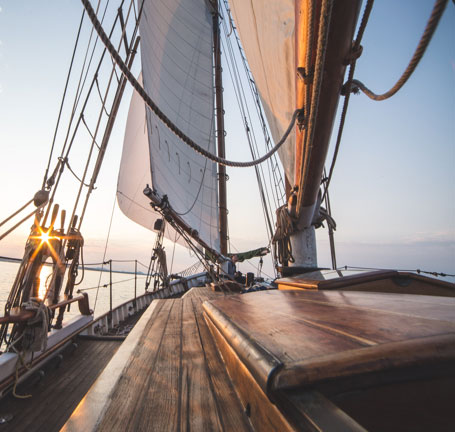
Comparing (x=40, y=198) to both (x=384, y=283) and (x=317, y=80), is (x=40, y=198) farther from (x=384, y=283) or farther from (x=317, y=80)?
(x=384, y=283)

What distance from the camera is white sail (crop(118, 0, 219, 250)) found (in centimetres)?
639

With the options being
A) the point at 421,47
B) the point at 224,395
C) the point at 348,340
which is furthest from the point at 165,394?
the point at 421,47

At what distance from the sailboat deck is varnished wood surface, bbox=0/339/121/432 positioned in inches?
43.3

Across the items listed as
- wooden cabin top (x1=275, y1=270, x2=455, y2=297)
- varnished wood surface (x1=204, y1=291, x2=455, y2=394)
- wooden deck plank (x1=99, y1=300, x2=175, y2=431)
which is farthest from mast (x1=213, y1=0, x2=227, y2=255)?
varnished wood surface (x1=204, y1=291, x2=455, y2=394)

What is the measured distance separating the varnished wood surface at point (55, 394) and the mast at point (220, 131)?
6952 millimetres

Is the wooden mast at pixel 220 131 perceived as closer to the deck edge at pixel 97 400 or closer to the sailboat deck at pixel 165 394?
the sailboat deck at pixel 165 394

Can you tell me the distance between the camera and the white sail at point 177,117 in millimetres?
6387

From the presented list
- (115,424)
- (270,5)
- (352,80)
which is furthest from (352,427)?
(270,5)

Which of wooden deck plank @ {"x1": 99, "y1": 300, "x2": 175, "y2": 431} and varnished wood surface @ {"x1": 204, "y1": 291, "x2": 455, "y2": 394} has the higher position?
varnished wood surface @ {"x1": 204, "y1": 291, "x2": 455, "y2": 394}

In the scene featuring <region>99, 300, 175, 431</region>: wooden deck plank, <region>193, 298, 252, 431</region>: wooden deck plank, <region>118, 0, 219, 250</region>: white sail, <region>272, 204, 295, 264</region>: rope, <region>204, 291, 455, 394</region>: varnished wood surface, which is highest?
<region>118, 0, 219, 250</region>: white sail

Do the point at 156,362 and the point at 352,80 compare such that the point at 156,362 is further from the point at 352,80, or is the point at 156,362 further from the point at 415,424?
the point at 352,80

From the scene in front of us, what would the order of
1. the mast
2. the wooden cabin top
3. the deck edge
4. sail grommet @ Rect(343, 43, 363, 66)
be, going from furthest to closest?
the mast < the wooden cabin top < sail grommet @ Rect(343, 43, 363, 66) < the deck edge

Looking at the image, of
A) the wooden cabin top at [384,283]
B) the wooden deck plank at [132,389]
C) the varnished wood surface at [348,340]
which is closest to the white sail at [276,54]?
the wooden cabin top at [384,283]

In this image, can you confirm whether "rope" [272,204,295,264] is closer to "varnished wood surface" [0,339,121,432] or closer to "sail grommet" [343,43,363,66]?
"sail grommet" [343,43,363,66]
